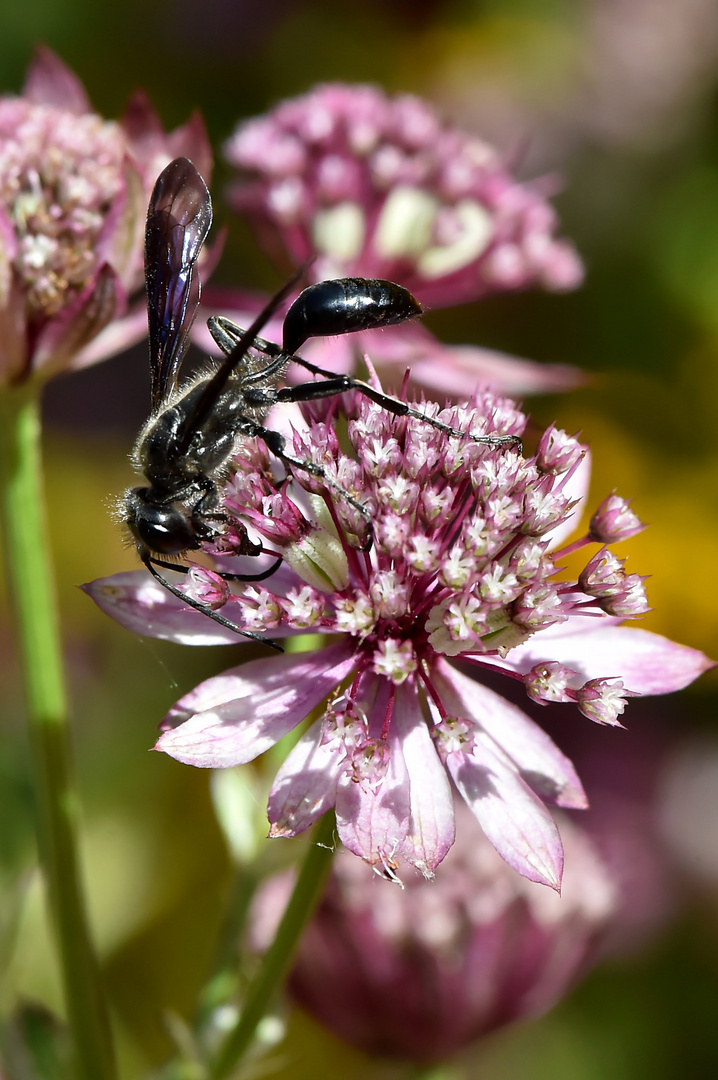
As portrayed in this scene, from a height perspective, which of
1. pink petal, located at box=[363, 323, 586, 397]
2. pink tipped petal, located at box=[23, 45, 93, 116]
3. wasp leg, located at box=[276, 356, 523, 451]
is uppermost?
pink tipped petal, located at box=[23, 45, 93, 116]

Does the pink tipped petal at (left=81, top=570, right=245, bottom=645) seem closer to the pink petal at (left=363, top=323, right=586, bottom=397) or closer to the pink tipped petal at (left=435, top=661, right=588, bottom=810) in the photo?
the pink tipped petal at (left=435, top=661, right=588, bottom=810)

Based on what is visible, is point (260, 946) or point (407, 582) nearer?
point (407, 582)

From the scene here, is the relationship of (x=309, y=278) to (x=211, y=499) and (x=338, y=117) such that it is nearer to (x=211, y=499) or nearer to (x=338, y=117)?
(x=338, y=117)

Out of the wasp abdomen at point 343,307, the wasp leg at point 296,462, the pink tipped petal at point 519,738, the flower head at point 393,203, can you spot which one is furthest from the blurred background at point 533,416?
the wasp abdomen at point 343,307

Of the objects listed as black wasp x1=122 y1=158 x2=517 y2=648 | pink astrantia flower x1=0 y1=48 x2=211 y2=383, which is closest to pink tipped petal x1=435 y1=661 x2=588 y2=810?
black wasp x1=122 y1=158 x2=517 y2=648

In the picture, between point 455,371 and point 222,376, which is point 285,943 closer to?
point 222,376

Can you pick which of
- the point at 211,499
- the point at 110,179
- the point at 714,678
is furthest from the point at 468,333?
the point at 211,499

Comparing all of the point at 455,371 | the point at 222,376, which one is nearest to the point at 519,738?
the point at 222,376

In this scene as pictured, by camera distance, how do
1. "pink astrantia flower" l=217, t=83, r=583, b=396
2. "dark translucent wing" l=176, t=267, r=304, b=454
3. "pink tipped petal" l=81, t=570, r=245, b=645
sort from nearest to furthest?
"dark translucent wing" l=176, t=267, r=304, b=454 → "pink tipped petal" l=81, t=570, r=245, b=645 → "pink astrantia flower" l=217, t=83, r=583, b=396
